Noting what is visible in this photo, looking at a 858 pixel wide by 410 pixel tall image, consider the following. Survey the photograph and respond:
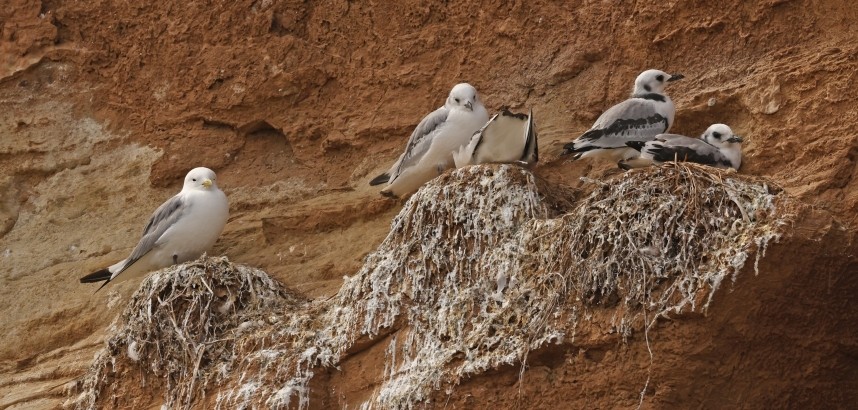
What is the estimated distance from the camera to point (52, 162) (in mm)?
11820

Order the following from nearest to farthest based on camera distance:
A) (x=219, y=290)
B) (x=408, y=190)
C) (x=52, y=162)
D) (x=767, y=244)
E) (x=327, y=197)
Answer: (x=767, y=244)
(x=219, y=290)
(x=408, y=190)
(x=327, y=197)
(x=52, y=162)

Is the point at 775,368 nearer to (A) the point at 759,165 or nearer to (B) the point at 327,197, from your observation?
(A) the point at 759,165

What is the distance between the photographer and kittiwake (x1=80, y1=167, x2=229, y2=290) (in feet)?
33.1

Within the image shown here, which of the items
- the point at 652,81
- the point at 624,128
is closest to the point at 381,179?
the point at 624,128

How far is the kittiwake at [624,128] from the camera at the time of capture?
949cm

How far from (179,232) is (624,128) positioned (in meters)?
2.89

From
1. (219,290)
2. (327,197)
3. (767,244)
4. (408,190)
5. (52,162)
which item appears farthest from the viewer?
(52,162)

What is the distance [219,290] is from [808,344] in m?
3.43

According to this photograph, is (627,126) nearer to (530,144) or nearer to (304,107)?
(530,144)

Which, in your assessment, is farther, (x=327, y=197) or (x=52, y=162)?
(x=52, y=162)

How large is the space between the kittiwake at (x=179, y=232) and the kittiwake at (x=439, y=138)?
45.8 inches

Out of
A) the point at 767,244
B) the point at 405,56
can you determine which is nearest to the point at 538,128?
the point at 405,56

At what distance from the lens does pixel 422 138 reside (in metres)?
10.1

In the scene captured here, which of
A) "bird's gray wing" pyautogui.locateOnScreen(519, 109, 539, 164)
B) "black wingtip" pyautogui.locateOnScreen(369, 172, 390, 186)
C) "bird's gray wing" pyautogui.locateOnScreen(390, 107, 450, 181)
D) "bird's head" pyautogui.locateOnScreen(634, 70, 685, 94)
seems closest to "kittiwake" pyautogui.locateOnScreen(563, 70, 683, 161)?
"bird's head" pyautogui.locateOnScreen(634, 70, 685, 94)
